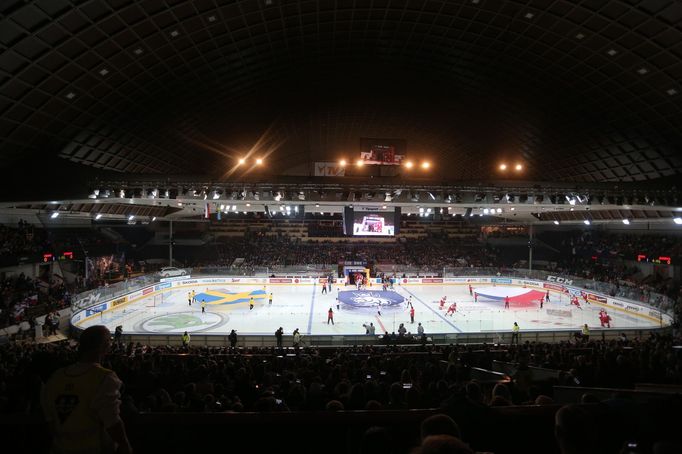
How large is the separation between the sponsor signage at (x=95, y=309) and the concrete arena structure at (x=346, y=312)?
8 centimetres

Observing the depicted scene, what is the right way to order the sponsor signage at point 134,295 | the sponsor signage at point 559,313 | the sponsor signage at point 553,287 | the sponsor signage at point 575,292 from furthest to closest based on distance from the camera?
the sponsor signage at point 553,287
the sponsor signage at point 575,292
the sponsor signage at point 134,295
the sponsor signage at point 559,313

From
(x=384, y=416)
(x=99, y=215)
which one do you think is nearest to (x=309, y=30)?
(x=384, y=416)

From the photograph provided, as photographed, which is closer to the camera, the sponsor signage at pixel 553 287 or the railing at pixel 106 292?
the railing at pixel 106 292

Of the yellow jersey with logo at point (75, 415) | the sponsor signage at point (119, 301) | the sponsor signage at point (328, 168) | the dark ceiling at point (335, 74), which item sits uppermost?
A: the dark ceiling at point (335, 74)

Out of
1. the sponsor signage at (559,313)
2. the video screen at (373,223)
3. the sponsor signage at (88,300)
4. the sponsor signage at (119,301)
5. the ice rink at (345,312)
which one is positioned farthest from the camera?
the video screen at (373,223)

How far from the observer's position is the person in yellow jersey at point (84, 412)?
2.69m

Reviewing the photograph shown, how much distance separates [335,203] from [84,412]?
78.1 feet

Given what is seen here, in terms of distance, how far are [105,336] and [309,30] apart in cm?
2579

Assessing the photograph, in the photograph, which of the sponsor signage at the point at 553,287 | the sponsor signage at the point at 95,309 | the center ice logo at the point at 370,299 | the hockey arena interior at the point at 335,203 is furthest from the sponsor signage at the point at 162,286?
the sponsor signage at the point at 553,287

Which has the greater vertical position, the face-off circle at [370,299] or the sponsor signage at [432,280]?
the sponsor signage at [432,280]

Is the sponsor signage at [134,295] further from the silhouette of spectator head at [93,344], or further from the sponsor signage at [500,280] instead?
the sponsor signage at [500,280]

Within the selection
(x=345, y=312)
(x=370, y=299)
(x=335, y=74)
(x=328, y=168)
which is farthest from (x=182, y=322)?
(x=335, y=74)

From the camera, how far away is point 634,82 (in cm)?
2327

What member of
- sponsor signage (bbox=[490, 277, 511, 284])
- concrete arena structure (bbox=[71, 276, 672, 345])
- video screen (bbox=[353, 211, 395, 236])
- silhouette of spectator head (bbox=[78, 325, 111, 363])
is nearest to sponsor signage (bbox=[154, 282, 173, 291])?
concrete arena structure (bbox=[71, 276, 672, 345])
